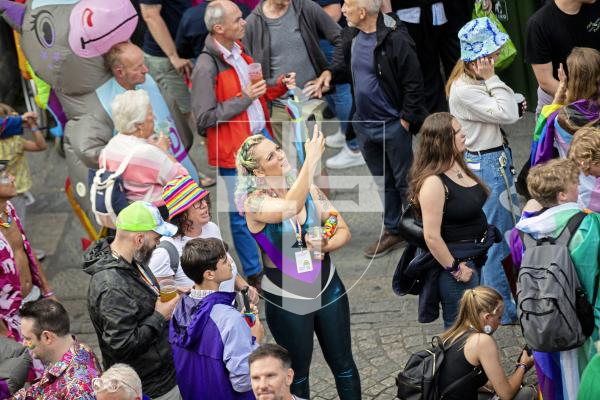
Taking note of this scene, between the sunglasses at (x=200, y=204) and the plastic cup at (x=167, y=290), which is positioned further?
the sunglasses at (x=200, y=204)

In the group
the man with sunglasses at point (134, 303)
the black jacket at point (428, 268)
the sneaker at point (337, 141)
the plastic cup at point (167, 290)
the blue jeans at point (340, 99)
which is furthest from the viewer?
the sneaker at point (337, 141)

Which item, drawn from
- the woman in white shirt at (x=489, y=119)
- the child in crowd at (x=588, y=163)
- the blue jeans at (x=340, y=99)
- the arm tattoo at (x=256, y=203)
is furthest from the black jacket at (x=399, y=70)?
the arm tattoo at (x=256, y=203)

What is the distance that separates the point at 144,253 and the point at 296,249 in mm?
811

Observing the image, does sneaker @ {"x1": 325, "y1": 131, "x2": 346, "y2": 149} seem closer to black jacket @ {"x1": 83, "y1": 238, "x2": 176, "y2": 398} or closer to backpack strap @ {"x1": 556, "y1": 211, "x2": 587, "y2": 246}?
black jacket @ {"x1": 83, "y1": 238, "x2": 176, "y2": 398}

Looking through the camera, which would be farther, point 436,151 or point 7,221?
point 7,221

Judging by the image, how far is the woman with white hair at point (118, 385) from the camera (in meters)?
4.29

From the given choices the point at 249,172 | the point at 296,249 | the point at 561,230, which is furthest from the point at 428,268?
the point at 249,172

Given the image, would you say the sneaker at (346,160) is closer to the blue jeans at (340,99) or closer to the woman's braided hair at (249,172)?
the blue jeans at (340,99)

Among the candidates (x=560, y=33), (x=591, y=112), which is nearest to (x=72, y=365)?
(x=591, y=112)

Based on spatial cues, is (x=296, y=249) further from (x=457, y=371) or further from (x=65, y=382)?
(x=65, y=382)

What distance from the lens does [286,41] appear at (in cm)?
739

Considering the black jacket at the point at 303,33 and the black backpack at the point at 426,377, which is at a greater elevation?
the black jacket at the point at 303,33

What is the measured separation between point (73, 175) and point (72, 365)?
2807mm

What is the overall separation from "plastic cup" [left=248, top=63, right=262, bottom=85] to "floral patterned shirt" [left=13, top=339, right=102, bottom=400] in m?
2.80
